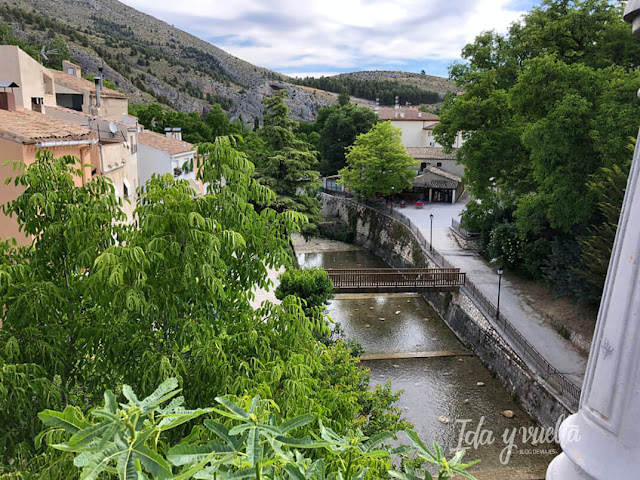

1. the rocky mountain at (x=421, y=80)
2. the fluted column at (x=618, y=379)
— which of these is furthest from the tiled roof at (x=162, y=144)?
the rocky mountain at (x=421, y=80)

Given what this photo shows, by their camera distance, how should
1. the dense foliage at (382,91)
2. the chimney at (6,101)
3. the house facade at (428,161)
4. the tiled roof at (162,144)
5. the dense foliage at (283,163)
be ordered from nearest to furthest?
1. the chimney at (6,101)
2. the tiled roof at (162,144)
3. the dense foliage at (283,163)
4. the house facade at (428,161)
5. the dense foliage at (382,91)

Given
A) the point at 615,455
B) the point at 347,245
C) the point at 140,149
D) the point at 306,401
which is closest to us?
the point at 615,455

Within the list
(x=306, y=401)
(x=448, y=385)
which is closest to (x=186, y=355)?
(x=306, y=401)

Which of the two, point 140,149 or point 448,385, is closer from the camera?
point 448,385

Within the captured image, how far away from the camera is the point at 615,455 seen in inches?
60.8

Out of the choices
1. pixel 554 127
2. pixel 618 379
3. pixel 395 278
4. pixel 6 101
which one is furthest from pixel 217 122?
pixel 618 379

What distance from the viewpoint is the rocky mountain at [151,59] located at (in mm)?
88750

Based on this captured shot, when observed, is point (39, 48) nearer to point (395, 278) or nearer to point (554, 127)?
point (395, 278)

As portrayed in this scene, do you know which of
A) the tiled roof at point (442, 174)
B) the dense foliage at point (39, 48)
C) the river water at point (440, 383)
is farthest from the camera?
the dense foliage at point (39, 48)

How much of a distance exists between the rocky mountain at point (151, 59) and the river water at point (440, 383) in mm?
69783

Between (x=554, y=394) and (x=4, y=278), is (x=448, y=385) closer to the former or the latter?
(x=554, y=394)

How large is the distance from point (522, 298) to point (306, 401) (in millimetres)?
19795

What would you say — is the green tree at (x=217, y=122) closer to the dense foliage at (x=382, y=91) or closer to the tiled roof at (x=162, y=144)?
the tiled roof at (x=162, y=144)

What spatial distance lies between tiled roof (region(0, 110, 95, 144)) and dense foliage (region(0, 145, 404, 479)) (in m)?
5.41
